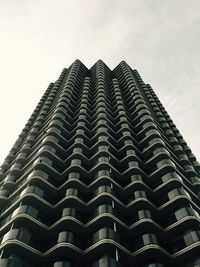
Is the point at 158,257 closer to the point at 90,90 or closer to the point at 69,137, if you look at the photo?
the point at 69,137

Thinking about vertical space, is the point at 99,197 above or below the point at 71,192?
below

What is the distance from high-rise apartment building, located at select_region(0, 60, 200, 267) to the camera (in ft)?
116

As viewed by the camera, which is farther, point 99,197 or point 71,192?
point 71,192

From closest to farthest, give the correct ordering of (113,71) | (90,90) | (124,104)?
(124,104)
(90,90)
(113,71)

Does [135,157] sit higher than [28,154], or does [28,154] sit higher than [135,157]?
[28,154]

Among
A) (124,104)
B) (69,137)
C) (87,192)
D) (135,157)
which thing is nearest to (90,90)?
(124,104)

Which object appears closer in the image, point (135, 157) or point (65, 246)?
point (65, 246)

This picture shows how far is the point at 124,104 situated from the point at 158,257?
4941cm

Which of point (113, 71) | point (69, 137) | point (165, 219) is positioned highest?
point (113, 71)

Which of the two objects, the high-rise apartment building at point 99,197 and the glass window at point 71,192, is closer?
the high-rise apartment building at point 99,197

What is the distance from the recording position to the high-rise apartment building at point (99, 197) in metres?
35.3

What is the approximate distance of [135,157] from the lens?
2125 inches

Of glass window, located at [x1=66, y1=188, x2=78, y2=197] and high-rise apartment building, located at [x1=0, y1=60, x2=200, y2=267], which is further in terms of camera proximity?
glass window, located at [x1=66, y1=188, x2=78, y2=197]

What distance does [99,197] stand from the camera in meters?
42.8
